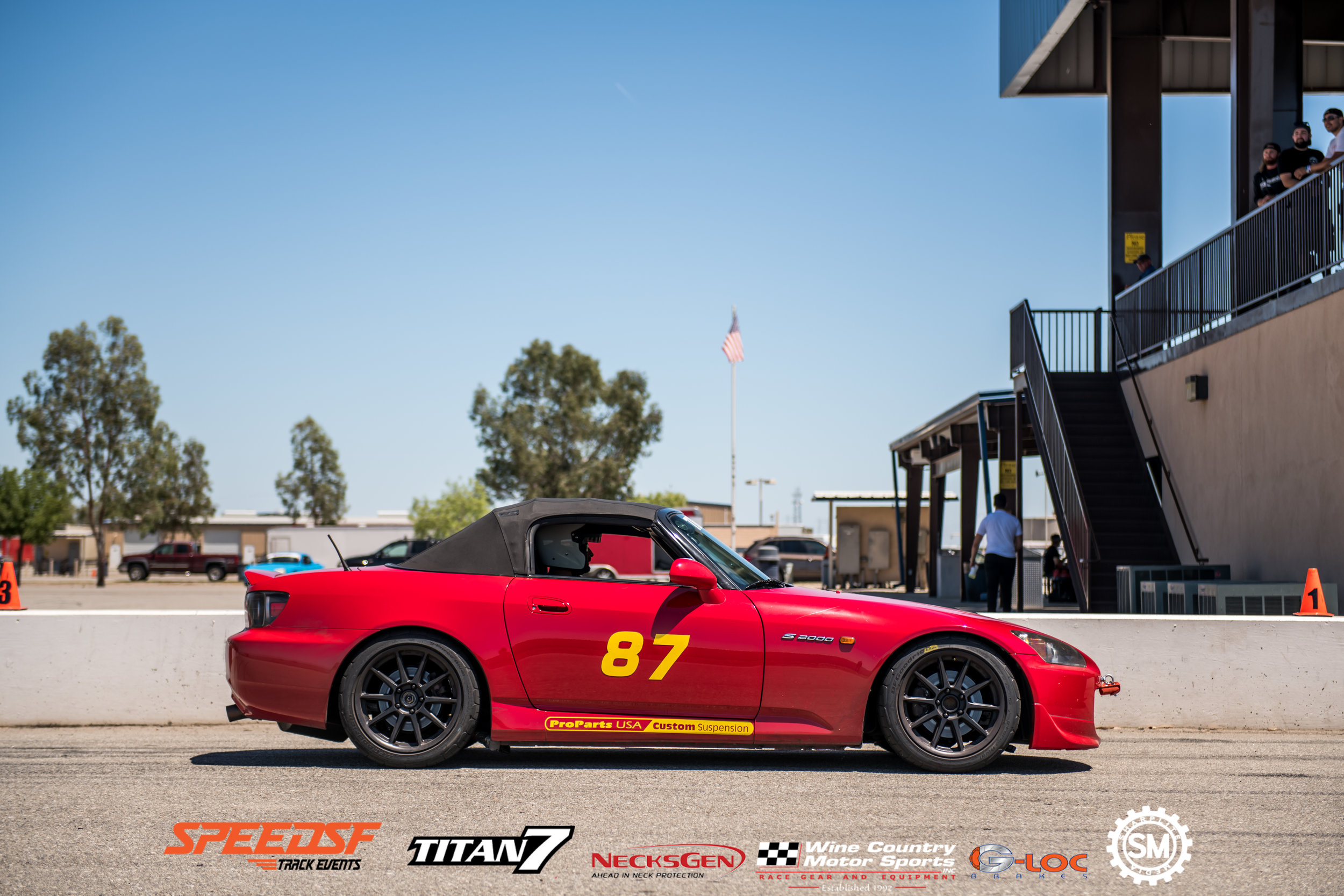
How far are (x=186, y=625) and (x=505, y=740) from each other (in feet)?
9.72

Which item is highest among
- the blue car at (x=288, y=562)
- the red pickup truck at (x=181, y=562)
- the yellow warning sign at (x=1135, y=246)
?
the yellow warning sign at (x=1135, y=246)

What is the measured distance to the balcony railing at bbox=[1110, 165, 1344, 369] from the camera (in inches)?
466

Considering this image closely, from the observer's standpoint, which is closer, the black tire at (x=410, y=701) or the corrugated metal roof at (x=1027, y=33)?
the black tire at (x=410, y=701)

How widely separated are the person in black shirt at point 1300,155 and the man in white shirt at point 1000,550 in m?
4.88

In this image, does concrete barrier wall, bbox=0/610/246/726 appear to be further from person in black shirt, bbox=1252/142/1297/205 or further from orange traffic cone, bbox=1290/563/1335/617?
person in black shirt, bbox=1252/142/1297/205

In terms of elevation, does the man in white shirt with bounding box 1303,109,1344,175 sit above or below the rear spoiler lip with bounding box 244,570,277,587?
above

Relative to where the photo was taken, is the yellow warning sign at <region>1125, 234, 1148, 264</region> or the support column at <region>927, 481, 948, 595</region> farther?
the support column at <region>927, 481, 948, 595</region>

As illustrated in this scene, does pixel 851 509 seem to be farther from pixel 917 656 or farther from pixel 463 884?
pixel 463 884

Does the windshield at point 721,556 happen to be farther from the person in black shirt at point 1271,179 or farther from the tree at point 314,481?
the tree at point 314,481

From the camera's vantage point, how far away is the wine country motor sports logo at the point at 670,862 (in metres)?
3.94

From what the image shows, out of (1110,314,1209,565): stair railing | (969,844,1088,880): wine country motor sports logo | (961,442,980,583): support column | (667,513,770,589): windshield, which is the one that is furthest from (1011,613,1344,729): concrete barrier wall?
(961,442,980,583): support column


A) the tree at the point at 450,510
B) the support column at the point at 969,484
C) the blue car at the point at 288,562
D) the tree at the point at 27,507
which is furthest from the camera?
the tree at the point at 450,510

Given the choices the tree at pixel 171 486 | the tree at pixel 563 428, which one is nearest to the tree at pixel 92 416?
the tree at pixel 171 486

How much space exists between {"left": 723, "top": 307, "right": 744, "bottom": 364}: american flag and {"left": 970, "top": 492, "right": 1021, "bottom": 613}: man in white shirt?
32080mm
